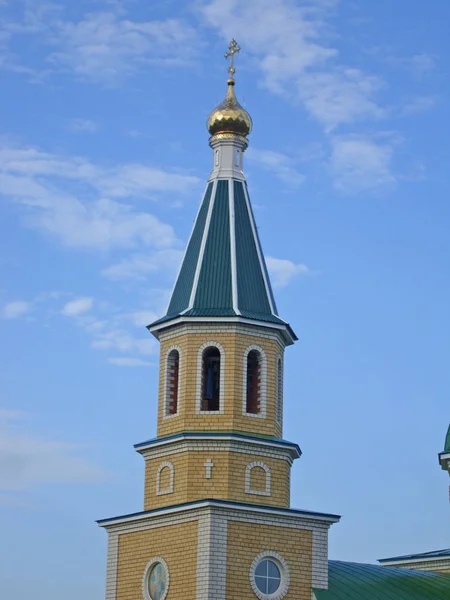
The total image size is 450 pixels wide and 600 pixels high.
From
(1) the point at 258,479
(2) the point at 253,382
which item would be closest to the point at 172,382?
(2) the point at 253,382

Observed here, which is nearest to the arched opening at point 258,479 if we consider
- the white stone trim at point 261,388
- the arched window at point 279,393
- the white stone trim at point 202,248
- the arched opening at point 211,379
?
the white stone trim at point 261,388

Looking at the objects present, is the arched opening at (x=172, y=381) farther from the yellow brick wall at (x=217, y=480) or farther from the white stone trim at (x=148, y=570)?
the white stone trim at (x=148, y=570)

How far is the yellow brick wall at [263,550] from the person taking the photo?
3012cm

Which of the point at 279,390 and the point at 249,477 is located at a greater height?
the point at 279,390

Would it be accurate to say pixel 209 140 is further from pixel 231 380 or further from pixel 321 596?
pixel 321 596

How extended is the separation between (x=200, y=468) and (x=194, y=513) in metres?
1.26

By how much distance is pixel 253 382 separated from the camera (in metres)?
32.8

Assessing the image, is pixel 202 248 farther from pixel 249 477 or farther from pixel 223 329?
pixel 249 477

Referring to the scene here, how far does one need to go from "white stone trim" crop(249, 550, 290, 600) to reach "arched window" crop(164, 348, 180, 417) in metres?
4.06

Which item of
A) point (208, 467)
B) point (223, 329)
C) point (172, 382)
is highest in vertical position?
point (223, 329)

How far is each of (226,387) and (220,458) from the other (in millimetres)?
1728

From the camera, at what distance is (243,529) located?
100 ft

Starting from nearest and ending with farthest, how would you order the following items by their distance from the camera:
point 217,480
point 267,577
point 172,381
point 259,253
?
point 267,577
point 217,480
point 172,381
point 259,253

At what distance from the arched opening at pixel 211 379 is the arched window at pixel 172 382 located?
67 centimetres
